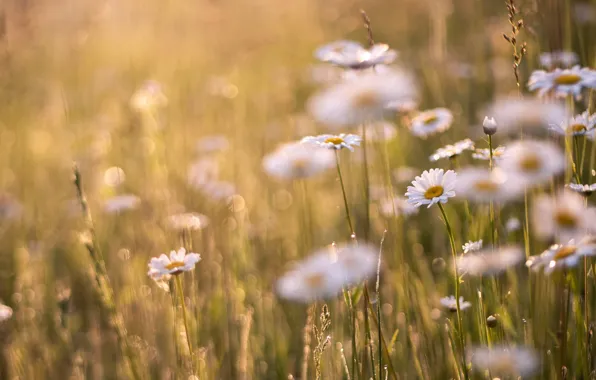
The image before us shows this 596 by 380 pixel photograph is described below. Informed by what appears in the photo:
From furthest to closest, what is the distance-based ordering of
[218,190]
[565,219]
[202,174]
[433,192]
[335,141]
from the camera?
[202,174]
[218,190]
[335,141]
[433,192]
[565,219]

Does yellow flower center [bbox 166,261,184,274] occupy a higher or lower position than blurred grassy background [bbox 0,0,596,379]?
lower

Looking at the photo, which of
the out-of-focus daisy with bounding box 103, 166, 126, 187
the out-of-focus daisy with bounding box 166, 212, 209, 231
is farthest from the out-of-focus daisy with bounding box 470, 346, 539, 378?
the out-of-focus daisy with bounding box 103, 166, 126, 187

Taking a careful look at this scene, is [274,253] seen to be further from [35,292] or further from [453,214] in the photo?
[35,292]

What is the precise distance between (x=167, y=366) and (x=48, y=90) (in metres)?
2.84

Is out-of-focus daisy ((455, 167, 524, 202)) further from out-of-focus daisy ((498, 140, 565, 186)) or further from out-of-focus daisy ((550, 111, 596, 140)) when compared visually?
out-of-focus daisy ((550, 111, 596, 140))

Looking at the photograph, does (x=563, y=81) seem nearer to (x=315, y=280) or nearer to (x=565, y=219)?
(x=565, y=219)

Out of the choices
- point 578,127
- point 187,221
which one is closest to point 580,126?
point 578,127

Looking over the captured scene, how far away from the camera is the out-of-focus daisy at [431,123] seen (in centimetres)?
128

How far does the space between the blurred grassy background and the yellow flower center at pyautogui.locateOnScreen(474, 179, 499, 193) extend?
177 millimetres

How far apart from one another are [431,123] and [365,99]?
0.75 metres

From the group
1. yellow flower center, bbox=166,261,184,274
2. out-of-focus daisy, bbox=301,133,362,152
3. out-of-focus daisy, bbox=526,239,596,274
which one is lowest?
out-of-focus daisy, bbox=526,239,596,274

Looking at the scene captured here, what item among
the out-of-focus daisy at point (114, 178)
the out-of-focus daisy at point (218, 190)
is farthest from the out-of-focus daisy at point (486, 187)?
the out-of-focus daisy at point (114, 178)

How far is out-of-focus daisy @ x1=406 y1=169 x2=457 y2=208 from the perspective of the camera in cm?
82

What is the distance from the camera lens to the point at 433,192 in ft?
2.83
